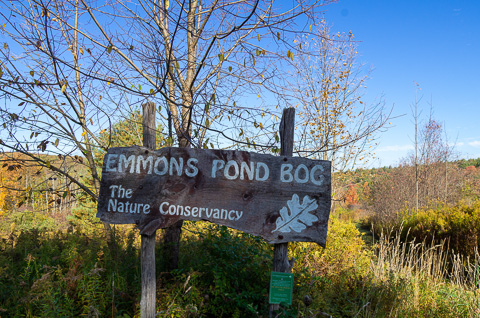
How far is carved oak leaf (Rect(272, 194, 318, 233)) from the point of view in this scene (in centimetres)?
244

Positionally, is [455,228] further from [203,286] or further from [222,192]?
[222,192]

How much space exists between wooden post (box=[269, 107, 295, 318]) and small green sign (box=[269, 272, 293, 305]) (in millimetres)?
57

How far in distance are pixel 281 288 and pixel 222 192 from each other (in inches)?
37.8

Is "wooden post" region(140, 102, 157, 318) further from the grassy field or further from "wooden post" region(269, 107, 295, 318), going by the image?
"wooden post" region(269, 107, 295, 318)

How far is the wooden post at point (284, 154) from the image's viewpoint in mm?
2555

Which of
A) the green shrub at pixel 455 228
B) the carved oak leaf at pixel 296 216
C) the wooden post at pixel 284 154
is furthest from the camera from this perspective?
the green shrub at pixel 455 228

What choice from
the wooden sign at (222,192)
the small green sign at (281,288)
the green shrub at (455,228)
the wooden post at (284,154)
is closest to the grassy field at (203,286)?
the small green sign at (281,288)

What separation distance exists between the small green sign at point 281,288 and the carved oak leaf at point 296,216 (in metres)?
0.42

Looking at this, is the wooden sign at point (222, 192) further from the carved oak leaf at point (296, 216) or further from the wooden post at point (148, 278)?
the wooden post at point (148, 278)

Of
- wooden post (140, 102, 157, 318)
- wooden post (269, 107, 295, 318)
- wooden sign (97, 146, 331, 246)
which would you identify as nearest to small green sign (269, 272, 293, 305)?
wooden post (269, 107, 295, 318)

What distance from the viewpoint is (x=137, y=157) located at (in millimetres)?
2598

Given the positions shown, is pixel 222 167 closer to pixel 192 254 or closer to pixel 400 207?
pixel 192 254

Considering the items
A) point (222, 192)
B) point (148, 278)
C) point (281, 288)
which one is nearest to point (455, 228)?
point (281, 288)

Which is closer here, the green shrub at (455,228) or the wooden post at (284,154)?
the wooden post at (284,154)
